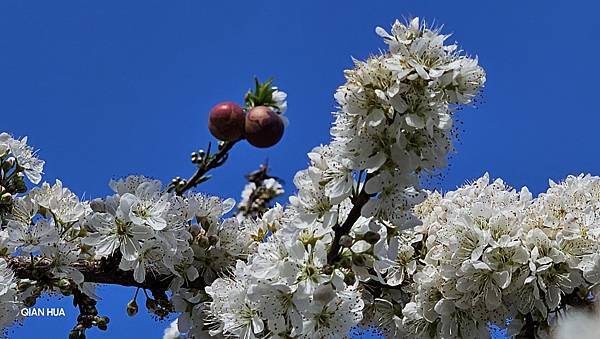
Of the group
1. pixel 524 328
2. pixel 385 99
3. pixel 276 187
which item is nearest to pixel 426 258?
pixel 524 328

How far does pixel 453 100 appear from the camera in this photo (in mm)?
1837

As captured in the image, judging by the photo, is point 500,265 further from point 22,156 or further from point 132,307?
point 22,156

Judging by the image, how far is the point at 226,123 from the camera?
3234 mm

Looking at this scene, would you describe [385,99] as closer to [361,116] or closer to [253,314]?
[361,116]

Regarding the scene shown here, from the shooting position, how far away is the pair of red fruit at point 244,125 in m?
3.21

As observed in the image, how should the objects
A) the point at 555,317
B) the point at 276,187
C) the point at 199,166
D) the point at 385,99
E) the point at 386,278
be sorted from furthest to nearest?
1. the point at 276,187
2. the point at 199,166
3. the point at 386,278
4. the point at 555,317
5. the point at 385,99

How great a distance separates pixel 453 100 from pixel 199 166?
150 centimetres

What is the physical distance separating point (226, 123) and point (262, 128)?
0.52 feet

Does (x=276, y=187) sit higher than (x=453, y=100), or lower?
higher

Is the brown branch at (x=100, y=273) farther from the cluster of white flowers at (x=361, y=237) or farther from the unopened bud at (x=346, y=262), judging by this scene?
the unopened bud at (x=346, y=262)

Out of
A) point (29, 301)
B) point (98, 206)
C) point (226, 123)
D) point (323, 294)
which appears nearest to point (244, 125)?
point (226, 123)

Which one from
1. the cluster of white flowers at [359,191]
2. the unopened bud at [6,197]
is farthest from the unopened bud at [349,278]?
the unopened bud at [6,197]

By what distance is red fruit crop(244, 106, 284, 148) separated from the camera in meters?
3.21

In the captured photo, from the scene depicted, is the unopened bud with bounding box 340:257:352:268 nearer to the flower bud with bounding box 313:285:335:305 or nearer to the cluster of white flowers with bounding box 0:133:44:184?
the flower bud with bounding box 313:285:335:305
